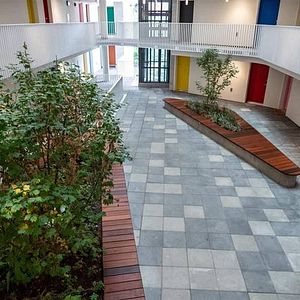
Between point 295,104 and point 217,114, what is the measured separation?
3.38 metres

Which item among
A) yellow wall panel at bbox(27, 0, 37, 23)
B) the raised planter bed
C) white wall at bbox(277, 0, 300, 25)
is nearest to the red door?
white wall at bbox(277, 0, 300, 25)

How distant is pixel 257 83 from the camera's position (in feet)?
47.3

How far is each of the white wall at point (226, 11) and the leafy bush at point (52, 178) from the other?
474 inches

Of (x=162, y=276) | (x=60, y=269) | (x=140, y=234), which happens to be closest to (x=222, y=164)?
(x=140, y=234)

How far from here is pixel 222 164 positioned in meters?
8.41

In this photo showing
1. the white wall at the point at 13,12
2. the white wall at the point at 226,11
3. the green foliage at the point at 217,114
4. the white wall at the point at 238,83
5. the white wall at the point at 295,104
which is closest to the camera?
the green foliage at the point at 217,114

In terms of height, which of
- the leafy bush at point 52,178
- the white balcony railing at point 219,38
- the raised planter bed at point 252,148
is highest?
the white balcony railing at point 219,38

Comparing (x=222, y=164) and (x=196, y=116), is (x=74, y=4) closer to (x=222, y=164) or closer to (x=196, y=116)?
(x=196, y=116)

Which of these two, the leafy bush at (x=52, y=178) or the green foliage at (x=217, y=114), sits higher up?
Result: the leafy bush at (x=52, y=178)

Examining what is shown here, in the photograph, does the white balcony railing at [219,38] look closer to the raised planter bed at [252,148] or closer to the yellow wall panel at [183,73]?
the yellow wall panel at [183,73]

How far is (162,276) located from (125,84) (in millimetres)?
15914

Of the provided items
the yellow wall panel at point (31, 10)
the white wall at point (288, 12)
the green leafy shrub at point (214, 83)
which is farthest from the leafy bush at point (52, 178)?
the white wall at point (288, 12)

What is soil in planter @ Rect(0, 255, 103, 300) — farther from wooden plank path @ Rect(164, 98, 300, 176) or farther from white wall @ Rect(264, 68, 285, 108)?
white wall @ Rect(264, 68, 285, 108)

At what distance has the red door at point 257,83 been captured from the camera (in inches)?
551
